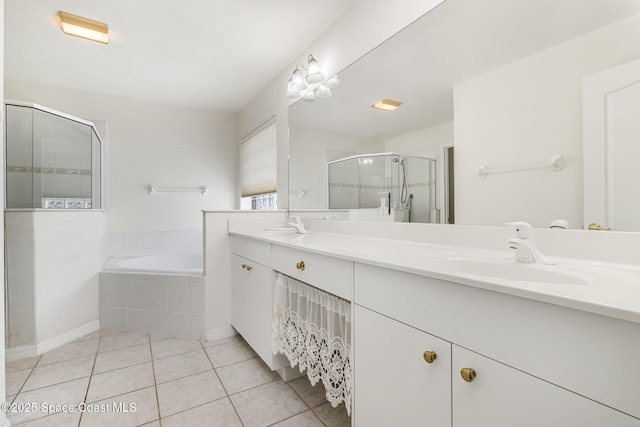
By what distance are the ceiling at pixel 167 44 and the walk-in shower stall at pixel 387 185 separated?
1.02 m

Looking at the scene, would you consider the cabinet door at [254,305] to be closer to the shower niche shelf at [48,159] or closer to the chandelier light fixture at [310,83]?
the chandelier light fixture at [310,83]

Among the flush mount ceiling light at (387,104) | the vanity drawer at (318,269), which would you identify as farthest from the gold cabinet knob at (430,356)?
the flush mount ceiling light at (387,104)

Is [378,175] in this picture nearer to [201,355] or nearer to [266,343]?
[266,343]

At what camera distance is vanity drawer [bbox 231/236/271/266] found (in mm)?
1629

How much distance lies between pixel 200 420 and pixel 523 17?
6.76 ft

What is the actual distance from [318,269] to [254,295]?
767 millimetres

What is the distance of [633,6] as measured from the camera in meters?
0.81

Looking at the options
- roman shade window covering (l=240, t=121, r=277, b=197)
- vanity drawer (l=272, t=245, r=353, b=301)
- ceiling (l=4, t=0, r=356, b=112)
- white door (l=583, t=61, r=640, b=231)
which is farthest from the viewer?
roman shade window covering (l=240, t=121, r=277, b=197)

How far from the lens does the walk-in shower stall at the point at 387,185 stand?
4.49 ft

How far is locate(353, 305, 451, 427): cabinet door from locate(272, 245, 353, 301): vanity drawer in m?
0.10

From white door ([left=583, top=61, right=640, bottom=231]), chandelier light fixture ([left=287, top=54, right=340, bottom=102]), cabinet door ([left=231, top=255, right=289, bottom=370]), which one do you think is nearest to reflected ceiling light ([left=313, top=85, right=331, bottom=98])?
chandelier light fixture ([left=287, top=54, right=340, bottom=102])

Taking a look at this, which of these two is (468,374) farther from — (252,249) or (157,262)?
(157,262)

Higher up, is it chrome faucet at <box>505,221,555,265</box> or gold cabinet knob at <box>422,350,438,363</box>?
chrome faucet at <box>505,221,555,265</box>

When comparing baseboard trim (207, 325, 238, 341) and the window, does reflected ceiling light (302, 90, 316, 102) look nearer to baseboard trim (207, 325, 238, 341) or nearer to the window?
the window
